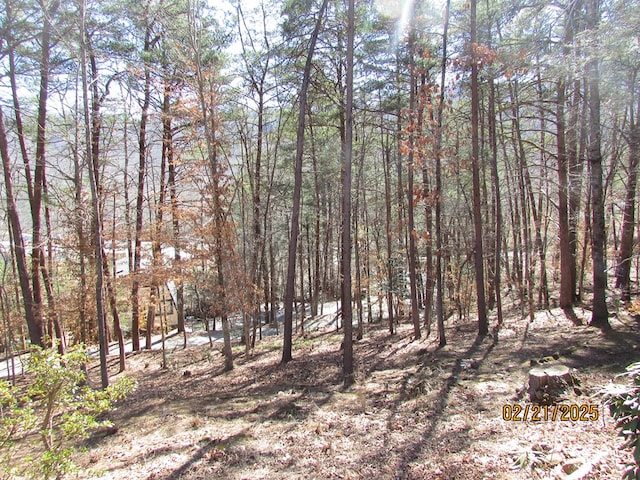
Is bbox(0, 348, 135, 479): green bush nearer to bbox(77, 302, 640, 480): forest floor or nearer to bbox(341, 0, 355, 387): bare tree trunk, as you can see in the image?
bbox(77, 302, 640, 480): forest floor

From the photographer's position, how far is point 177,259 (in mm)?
9523

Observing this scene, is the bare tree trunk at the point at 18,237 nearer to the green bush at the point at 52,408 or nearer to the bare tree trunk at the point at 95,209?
the bare tree trunk at the point at 95,209

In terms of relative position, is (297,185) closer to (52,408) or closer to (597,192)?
(597,192)

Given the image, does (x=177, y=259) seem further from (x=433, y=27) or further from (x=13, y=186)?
(x=433, y=27)

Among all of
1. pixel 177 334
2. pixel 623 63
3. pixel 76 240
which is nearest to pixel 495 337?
pixel 623 63

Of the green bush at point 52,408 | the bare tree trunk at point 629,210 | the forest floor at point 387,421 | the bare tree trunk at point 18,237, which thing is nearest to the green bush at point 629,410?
the forest floor at point 387,421

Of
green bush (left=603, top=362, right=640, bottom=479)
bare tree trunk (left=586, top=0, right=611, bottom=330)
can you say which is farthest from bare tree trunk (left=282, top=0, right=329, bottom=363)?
green bush (left=603, top=362, right=640, bottom=479)

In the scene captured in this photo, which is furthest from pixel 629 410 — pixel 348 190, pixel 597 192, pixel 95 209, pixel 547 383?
pixel 95 209
